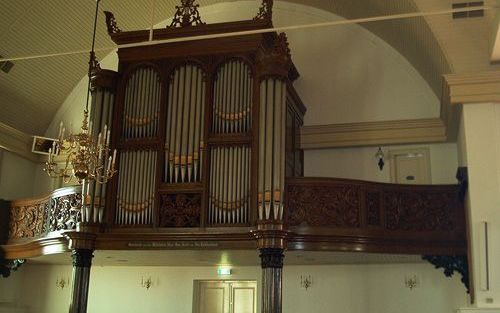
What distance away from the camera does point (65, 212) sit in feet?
39.4

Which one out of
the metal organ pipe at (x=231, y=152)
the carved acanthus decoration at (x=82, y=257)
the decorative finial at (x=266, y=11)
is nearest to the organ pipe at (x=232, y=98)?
the metal organ pipe at (x=231, y=152)

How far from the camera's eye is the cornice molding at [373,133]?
12961 mm

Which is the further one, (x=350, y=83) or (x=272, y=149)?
(x=350, y=83)

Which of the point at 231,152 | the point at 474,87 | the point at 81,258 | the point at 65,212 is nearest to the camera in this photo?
the point at 474,87

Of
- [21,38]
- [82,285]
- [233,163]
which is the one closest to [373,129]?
[233,163]

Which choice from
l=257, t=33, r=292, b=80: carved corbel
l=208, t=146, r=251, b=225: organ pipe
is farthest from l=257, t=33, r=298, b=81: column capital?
l=208, t=146, r=251, b=225: organ pipe

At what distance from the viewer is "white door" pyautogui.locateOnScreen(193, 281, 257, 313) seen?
14.1 meters

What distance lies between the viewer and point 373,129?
13258 mm

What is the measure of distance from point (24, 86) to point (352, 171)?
7.64 m

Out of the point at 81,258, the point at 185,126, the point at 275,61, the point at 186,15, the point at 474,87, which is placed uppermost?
the point at 186,15

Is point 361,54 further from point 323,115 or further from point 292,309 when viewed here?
point 292,309

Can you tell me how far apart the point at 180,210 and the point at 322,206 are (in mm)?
2515

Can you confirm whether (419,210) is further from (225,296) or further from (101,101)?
(101,101)

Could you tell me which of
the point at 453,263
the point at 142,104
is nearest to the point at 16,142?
the point at 142,104
